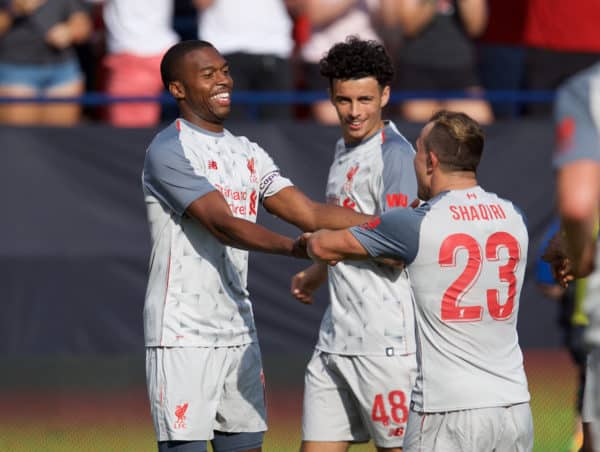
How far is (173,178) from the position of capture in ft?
18.4

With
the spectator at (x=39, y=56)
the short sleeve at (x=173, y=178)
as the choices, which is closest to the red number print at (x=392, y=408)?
the short sleeve at (x=173, y=178)

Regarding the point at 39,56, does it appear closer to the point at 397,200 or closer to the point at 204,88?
the point at 204,88

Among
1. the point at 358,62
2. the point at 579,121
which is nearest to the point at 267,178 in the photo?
the point at 358,62

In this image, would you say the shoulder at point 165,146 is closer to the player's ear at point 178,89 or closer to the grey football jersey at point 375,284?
the player's ear at point 178,89

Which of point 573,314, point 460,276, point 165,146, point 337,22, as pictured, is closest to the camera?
point 460,276

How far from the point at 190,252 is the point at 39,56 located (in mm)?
5570

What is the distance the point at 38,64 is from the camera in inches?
425

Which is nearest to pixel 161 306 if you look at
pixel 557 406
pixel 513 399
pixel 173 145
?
pixel 173 145

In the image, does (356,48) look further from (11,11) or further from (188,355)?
(11,11)

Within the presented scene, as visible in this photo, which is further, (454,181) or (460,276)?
(454,181)

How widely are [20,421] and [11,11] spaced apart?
3.76 m

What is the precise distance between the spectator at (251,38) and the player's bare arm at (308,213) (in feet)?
15.1

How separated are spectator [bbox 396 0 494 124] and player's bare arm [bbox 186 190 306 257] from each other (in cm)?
533

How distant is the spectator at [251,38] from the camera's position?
10.6 metres
